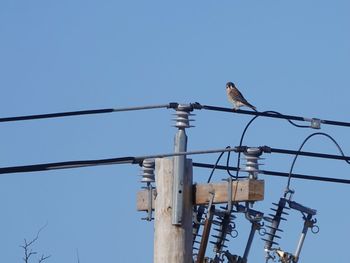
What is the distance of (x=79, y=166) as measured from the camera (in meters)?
9.48

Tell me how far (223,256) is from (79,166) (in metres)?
1.55

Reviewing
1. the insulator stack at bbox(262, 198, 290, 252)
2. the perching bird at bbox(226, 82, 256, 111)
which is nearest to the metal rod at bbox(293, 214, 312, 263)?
the insulator stack at bbox(262, 198, 290, 252)

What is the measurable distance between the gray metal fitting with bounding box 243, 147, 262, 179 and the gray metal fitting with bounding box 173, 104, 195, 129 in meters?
0.57

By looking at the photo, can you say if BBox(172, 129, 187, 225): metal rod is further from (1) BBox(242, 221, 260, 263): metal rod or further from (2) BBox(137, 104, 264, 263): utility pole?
(1) BBox(242, 221, 260, 263): metal rod

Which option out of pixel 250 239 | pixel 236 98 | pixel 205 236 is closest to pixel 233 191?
pixel 205 236

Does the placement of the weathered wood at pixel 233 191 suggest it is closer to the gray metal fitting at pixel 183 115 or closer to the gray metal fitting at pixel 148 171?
the gray metal fitting at pixel 148 171

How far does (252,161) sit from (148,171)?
3.28ft

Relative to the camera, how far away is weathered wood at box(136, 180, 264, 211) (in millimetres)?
8898

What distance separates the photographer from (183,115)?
9469mm

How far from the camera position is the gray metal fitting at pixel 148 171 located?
31.8 feet

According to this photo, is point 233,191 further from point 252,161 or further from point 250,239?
point 250,239

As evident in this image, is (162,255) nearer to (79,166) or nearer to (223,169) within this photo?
(79,166)

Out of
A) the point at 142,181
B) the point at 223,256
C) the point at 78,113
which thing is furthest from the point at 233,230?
the point at 78,113

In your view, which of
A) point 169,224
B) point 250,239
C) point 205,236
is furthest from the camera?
point 250,239
